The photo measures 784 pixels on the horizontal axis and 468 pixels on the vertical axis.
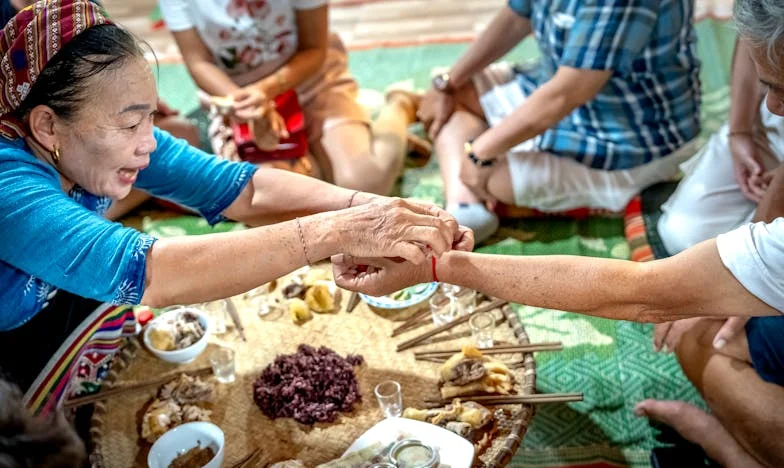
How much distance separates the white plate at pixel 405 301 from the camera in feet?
6.85

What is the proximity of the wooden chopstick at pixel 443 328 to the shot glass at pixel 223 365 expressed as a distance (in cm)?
43

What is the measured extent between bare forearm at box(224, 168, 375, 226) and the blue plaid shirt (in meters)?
1.02

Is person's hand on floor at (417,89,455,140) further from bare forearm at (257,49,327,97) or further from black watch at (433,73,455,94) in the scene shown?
bare forearm at (257,49,327,97)

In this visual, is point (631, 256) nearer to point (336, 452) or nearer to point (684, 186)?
point (684, 186)

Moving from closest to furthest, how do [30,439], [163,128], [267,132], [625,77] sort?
[30,439], [625,77], [267,132], [163,128]

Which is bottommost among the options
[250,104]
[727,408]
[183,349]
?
[727,408]

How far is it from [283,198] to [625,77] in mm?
1347

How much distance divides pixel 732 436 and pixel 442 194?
61.3 inches

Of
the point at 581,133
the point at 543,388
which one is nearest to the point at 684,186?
the point at 581,133

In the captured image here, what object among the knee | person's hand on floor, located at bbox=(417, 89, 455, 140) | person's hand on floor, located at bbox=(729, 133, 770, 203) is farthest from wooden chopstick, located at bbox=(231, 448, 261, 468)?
person's hand on floor, located at bbox=(417, 89, 455, 140)

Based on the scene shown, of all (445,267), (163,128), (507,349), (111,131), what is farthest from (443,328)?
(163,128)

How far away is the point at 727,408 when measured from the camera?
6.25 ft

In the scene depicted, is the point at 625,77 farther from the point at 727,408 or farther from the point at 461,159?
the point at 727,408

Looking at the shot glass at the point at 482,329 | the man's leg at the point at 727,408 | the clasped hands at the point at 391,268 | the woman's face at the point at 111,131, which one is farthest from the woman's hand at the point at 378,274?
the man's leg at the point at 727,408
